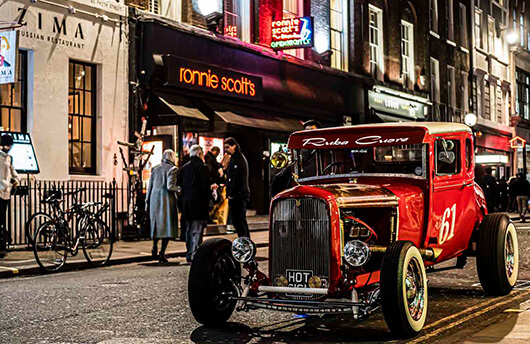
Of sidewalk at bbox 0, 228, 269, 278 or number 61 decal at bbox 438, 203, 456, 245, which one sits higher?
number 61 decal at bbox 438, 203, 456, 245

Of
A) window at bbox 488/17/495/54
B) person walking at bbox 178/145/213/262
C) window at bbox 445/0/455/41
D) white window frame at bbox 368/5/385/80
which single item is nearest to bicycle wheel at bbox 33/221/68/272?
person walking at bbox 178/145/213/262

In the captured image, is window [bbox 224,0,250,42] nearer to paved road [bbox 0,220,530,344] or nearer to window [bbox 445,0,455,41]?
paved road [bbox 0,220,530,344]

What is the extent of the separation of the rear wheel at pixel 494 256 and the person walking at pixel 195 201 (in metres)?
5.29

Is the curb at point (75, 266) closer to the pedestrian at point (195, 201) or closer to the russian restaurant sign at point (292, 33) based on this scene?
the pedestrian at point (195, 201)

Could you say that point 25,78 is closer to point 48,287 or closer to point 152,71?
point 152,71

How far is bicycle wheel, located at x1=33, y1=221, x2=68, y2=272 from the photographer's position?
11844 mm

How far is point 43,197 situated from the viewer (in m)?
13.7

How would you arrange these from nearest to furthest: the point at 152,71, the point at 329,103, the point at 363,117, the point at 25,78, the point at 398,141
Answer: the point at 398,141, the point at 25,78, the point at 152,71, the point at 329,103, the point at 363,117

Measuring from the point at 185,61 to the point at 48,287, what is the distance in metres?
10.4

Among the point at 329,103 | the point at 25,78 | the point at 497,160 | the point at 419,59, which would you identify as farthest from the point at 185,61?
the point at 497,160

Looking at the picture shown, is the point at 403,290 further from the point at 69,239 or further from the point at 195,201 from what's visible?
the point at 69,239

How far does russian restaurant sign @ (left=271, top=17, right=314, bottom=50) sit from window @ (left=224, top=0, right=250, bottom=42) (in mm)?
968

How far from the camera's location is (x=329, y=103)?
26.4 metres

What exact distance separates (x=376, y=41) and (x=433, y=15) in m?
6.79
